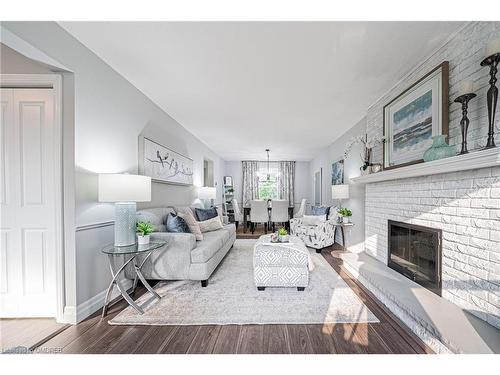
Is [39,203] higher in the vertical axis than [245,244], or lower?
higher

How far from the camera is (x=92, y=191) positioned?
2.14 meters

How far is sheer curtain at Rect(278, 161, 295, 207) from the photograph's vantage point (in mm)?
9148

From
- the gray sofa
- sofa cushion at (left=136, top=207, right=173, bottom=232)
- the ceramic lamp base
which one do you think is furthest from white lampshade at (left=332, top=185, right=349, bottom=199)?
the ceramic lamp base

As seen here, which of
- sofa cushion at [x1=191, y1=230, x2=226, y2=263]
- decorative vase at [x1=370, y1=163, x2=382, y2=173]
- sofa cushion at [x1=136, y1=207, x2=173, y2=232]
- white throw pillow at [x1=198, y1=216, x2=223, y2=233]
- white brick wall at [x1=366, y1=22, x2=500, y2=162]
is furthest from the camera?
white throw pillow at [x1=198, y1=216, x2=223, y2=233]

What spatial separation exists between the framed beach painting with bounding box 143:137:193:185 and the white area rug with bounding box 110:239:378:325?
154 cm

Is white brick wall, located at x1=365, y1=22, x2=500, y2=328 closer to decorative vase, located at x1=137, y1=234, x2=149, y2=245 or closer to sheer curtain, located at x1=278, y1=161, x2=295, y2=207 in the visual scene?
decorative vase, located at x1=137, y1=234, x2=149, y2=245

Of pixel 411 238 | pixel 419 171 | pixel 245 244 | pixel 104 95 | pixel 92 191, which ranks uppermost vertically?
pixel 104 95

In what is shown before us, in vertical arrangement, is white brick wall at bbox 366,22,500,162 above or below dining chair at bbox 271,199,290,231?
above

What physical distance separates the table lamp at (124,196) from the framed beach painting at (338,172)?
4.21 meters

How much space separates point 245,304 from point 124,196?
1567 millimetres

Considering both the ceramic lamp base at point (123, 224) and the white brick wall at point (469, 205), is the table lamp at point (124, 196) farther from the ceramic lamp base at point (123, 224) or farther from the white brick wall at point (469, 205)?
the white brick wall at point (469, 205)
